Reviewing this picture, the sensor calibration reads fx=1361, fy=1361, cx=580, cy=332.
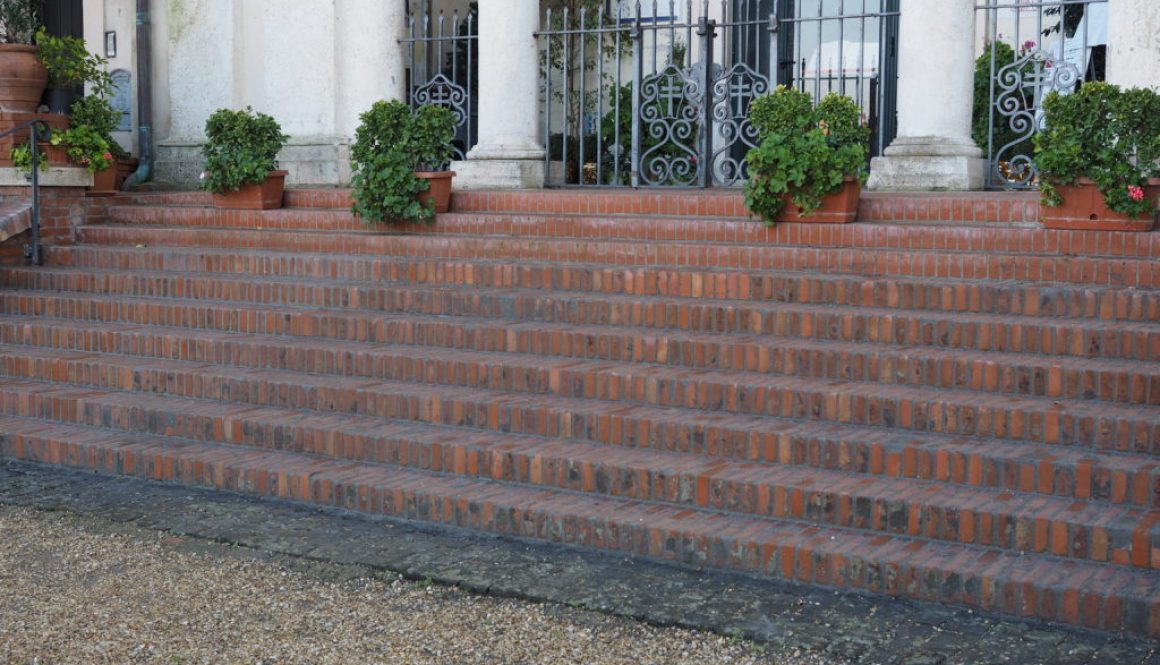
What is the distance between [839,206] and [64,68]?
6458mm

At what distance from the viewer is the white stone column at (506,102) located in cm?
1096

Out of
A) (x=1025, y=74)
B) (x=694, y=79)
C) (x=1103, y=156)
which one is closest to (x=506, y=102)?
(x=694, y=79)

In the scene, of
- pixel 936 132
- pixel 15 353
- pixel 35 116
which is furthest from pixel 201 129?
pixel 936 132

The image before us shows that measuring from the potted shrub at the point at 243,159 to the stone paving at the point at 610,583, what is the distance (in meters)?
3.77

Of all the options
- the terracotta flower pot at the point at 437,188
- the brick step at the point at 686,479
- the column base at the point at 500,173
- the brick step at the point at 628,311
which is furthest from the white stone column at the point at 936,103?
the brick step at the point at 686,479

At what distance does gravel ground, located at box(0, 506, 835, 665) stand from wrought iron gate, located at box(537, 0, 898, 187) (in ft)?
18.6

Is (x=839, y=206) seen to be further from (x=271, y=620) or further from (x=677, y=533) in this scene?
(x=271, y=620)

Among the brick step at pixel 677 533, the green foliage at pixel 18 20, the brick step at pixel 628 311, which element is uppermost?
the green foliage at pixel 18 20

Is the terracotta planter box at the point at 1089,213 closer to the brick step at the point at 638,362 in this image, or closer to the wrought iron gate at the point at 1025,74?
the brick step at the point at 638,362

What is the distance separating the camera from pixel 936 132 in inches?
371

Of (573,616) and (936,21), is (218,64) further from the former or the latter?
(573,616)

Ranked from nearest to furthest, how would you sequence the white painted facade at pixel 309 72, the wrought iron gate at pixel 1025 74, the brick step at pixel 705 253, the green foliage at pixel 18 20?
the brick step at pixel 705 253 < the wrought iron gate at pixel 1025 74 < the white painted facade at pixel 309 72 < the green foliage at pixel 18 20

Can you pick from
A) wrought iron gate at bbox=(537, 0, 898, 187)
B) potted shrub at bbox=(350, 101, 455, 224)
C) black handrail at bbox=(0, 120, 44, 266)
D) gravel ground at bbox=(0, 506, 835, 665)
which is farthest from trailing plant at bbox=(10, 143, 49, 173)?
gravel ground at bbox=(0, 506, 835, 665)

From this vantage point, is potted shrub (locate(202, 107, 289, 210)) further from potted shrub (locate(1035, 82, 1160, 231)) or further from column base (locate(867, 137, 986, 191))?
potted shrub (locate(1035, 82, 1160, 231))
